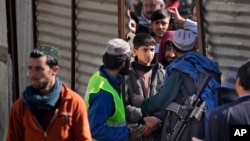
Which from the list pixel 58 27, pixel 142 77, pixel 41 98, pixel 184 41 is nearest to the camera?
pixel 41 98

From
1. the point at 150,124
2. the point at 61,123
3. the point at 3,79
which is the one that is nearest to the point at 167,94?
the point at 150,124

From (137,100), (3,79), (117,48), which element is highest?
(117,48)

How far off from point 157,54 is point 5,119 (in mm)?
2925

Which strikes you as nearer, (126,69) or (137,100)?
(126,69)

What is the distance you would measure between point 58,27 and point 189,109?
3.10 m

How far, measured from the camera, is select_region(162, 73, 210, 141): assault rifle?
7.09 metres

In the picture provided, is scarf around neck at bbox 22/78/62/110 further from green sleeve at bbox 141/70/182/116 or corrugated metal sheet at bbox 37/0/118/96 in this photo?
corrugated metal sheet at bbox 37/0/118/96

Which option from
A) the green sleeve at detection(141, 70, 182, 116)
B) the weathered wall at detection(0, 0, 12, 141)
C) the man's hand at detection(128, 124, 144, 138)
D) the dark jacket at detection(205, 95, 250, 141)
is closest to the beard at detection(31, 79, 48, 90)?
the green sleeve at detection(141, 70, 182, 116)

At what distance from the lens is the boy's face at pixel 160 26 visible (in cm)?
910

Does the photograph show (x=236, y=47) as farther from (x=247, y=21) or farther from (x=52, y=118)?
(x=52, y=118)

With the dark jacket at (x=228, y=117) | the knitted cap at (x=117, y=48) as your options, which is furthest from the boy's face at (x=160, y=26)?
the dark jacket at (x=228, y=117)

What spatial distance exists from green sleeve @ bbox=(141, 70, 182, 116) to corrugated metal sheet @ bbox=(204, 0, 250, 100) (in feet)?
1.61

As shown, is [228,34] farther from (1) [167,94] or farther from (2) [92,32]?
(2) [92,32]

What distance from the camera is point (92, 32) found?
912 cm
